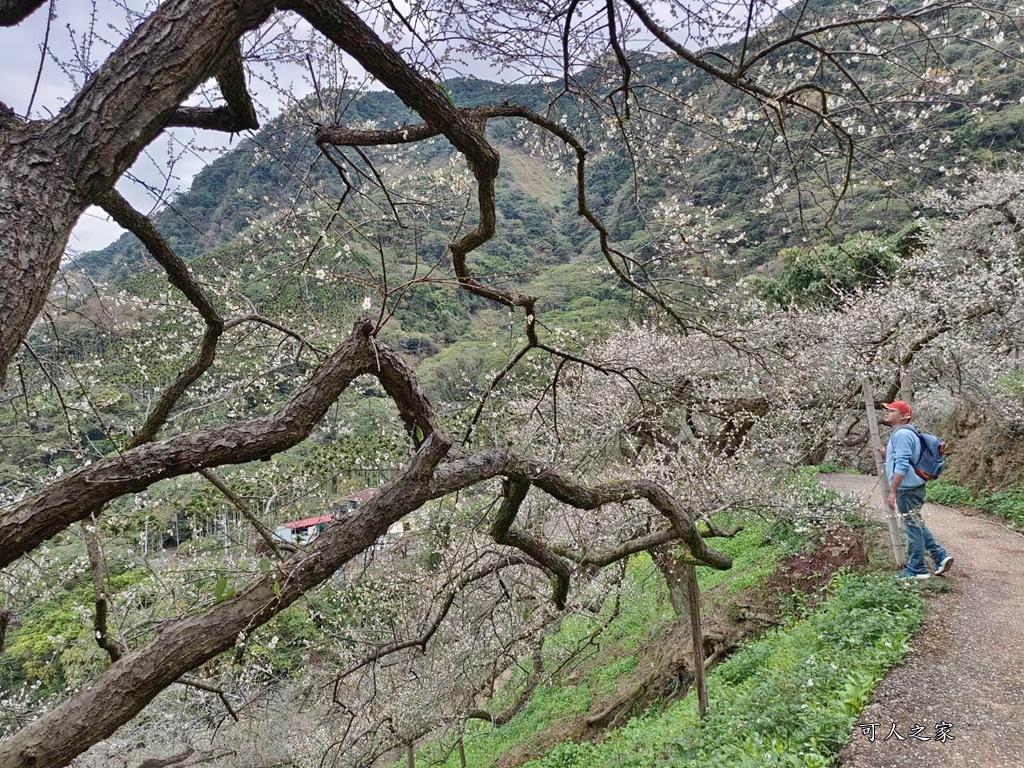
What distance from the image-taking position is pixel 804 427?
39.7 feet

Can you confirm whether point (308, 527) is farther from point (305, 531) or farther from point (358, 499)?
point (358, 499)

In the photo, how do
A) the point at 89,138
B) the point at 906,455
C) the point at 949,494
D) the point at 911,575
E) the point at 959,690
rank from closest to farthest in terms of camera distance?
the point at 89,138 → the point at 959,690 → the point at 906,455 → the point at 911,575 → the point at 949,494

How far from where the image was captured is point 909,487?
5.02 meters

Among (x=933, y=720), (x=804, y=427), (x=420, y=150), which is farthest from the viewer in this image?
(x=804, y=427)

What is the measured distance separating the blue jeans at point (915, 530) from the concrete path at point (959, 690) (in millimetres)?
295

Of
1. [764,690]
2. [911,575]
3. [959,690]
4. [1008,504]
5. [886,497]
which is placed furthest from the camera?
[1008,504]

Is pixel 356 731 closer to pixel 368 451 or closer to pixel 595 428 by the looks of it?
pixel 368 451

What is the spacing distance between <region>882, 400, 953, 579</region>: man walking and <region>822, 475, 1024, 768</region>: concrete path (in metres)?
0.30

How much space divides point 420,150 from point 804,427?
10388 millimetres

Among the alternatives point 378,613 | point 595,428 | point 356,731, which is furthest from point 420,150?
point 356,731

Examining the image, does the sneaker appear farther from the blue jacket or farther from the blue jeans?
the blue jacket

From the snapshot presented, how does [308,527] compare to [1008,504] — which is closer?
[308,527]

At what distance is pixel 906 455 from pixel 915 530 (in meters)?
0.78

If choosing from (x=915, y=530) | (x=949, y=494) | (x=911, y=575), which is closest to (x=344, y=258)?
(x=915, y=530)
